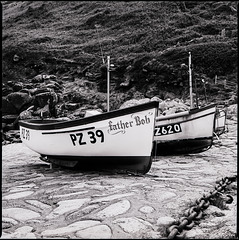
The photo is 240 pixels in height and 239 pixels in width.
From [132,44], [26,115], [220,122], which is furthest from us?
[132,44]

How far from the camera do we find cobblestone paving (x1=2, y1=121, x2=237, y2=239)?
10.7ft

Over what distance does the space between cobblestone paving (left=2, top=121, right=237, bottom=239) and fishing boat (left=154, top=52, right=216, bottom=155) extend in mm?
2323

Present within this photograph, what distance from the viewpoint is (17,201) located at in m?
4.56

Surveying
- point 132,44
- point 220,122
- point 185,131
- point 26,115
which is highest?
point 132,44

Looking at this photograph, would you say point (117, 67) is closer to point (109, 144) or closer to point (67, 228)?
point (109, 144)

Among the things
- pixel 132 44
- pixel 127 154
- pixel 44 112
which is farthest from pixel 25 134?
pixel 132 44

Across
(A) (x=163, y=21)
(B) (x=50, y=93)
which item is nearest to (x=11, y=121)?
(B) (x=50, y=93)

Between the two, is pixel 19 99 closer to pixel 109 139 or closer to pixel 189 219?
pixel 109 139

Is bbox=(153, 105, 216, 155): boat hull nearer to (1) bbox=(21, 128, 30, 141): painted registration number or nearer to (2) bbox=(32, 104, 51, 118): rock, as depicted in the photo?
(1) bbox=(21, 128, 30, 141): painted registration number

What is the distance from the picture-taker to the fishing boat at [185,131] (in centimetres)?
970

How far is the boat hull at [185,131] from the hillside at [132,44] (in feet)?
45.5

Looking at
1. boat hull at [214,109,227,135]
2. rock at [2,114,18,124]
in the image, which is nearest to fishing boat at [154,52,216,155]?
boat hull at [214,109,227,135]

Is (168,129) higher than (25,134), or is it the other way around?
(25,134)

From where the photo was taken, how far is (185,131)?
973cm
